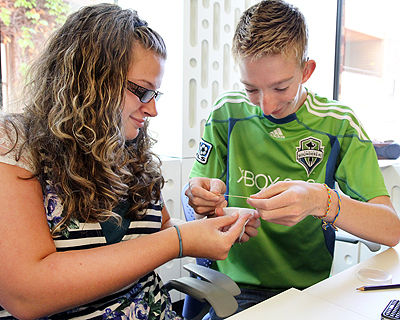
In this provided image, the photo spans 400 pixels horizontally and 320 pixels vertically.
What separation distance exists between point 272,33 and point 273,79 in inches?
6.7

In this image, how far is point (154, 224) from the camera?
124cm

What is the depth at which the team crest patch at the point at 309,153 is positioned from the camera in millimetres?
1499

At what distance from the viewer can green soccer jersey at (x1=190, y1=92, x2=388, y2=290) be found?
4.80 feet

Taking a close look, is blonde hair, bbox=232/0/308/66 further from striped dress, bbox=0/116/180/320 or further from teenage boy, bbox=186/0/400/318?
striped dress, bbox=0/116/180/320

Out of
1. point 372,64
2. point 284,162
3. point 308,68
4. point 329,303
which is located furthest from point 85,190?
point 372,64

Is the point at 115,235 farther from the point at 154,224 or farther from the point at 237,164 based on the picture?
the point at 237,164

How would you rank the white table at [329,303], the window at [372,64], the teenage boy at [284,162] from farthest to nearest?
1. the window at [372,64]
2. the teenage boy at [284,162]
3. the white table at [329,303]

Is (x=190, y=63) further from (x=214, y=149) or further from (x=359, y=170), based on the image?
(x=359, y=170)

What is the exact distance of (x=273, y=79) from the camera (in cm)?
132

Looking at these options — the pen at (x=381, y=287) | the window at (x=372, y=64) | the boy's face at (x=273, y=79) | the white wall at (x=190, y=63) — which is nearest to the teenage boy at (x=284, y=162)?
the boy's face at (x=273, y=79)

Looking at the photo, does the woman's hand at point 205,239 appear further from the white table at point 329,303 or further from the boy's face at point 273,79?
the boy's face at point 273,79

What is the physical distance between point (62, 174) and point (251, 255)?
2.97 feet

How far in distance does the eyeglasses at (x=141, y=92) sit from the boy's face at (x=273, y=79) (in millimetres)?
409

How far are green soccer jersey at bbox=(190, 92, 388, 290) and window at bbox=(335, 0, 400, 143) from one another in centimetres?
189
